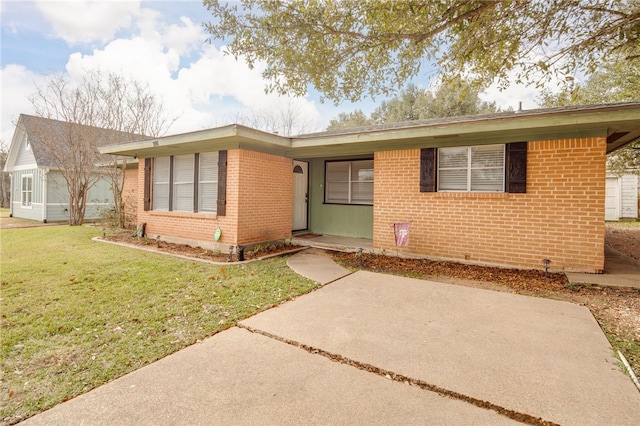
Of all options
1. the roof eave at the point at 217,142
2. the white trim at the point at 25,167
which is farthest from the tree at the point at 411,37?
the white trim at the point at 25,167

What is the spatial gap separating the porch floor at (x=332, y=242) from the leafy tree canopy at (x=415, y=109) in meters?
10.8

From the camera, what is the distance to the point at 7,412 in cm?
199

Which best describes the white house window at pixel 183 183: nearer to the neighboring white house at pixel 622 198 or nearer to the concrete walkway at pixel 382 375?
the concrete walkway at pixel 382 375

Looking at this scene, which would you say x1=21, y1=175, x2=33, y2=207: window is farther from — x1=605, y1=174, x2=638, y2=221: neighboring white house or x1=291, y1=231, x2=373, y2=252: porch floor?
x1=605, y1=174, x2=638, y2=221: neighboring white house

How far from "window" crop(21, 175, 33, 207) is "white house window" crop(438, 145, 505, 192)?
1981cm

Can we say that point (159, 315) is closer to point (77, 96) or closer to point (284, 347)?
point (284, 347)

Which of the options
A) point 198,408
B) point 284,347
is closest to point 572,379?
point 284,347

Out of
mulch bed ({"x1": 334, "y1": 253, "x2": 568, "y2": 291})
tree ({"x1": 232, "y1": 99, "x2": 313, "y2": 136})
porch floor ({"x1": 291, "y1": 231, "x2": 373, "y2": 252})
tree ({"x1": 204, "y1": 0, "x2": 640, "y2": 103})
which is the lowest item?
mulch bed ({"x1": 334, "y1": 253, "x2": 568, "y2": 291})

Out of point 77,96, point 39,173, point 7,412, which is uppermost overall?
point 77,96

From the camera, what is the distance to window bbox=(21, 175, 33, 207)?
15.9 m

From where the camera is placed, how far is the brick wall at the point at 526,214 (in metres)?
5.20

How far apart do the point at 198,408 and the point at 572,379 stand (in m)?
2.72

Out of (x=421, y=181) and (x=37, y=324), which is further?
(x=421, y=181)

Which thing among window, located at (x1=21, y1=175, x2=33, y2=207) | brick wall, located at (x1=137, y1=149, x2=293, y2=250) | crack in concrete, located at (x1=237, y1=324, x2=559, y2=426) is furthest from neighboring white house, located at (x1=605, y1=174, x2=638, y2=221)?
window, located at (x1=21, y1=175, x2=33, y2=207)
